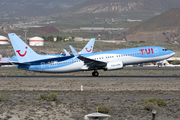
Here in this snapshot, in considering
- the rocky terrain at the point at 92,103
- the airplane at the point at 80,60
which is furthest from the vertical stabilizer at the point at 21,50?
the rocky terrain at the point at 92,103

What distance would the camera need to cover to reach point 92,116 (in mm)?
19797

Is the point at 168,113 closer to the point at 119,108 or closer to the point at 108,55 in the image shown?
the point at 119,108

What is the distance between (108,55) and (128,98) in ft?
65.3

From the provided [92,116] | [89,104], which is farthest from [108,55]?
[92,116]

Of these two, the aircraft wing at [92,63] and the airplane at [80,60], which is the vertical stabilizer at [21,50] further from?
the aircraft wing at [92,63]

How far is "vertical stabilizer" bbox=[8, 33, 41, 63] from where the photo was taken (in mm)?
46531

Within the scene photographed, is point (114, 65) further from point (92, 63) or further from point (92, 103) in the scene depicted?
point (92, 103)

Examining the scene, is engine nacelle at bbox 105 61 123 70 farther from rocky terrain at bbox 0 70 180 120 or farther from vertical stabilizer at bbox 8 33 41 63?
vertical stabilizer at bbox 8 33 41 63

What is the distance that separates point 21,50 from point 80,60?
9423 mm

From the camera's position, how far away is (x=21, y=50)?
47.1 m

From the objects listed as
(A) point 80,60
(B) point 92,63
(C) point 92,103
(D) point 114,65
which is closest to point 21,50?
(A) point 80,60

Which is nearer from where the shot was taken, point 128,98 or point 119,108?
point 119,108

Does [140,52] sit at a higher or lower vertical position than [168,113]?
higher

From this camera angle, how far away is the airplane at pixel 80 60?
47.1 metres
